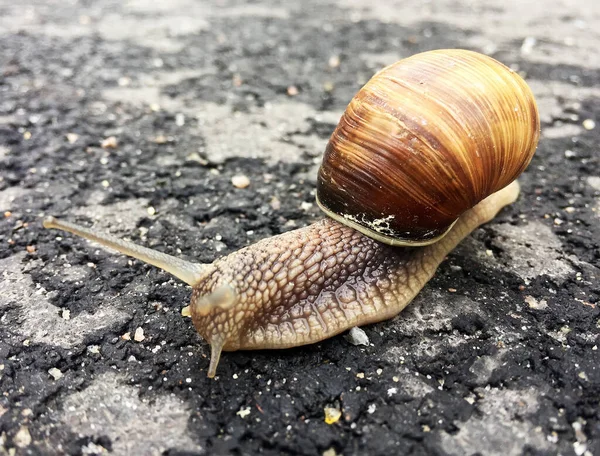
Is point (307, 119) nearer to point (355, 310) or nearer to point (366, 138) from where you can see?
point (366, 138)

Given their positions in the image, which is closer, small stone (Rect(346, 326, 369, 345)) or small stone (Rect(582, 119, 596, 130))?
small stone (Rect(346, 326, 369, 345))

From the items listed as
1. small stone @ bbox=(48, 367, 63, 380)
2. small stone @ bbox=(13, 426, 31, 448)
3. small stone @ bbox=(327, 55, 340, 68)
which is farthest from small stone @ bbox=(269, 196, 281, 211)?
small stone @ bbox=(327, 55, 340, 68)

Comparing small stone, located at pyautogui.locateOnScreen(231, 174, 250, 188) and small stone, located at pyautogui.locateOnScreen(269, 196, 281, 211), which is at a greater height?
small stone, located at pyautogui.locateOnScreen(231, 174, 250, 188)

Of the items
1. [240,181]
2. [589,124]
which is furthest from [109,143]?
[589,124]

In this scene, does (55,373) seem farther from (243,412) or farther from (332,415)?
(332,415)

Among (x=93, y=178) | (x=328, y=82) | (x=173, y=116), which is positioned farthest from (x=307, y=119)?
(x=93, y=178)

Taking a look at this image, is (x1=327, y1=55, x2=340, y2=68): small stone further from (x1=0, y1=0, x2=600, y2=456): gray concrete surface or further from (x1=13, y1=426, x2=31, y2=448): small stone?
(x1=13, y1=426, x2=31, y2=448): small stone
